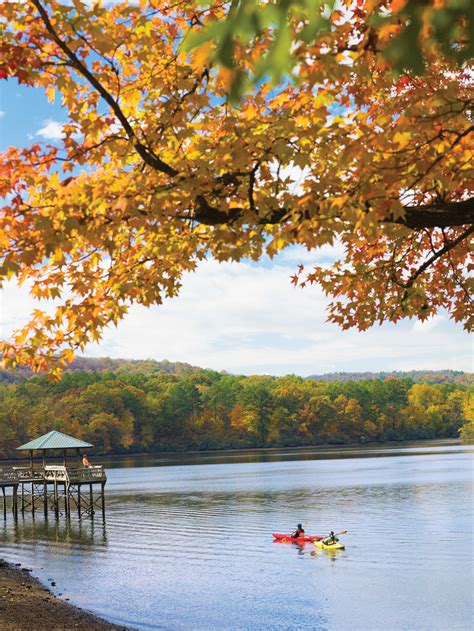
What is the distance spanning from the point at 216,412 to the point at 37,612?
119 m

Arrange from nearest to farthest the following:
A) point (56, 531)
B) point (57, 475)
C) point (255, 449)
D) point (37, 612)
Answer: point (37, 612) < point (56, 531) < point (57, 475) < point (255, 449)

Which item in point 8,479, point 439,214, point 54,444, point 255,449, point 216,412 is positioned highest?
point 439,214

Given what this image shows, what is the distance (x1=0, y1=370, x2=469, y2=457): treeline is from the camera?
111 meters

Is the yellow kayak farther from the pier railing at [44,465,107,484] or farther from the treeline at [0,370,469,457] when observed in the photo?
the treeline at [0,370,469,457]

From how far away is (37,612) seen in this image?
16.2m

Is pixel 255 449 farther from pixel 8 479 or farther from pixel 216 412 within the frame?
pixel 8 479

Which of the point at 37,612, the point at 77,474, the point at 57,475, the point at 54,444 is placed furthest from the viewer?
the point at 54,444

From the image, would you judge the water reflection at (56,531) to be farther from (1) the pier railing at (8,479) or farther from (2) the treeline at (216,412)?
(2) the treeline at (216,412)

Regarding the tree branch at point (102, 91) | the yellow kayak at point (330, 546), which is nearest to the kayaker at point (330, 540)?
the yellow kayak at point (330, 546)

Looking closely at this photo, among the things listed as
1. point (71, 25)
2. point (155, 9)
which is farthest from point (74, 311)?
point (155, 9)

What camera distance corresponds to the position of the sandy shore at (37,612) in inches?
593

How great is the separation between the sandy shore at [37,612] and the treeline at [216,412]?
3363 inches

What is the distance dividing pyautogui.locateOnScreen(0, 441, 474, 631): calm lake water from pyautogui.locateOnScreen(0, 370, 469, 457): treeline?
61.7 meters

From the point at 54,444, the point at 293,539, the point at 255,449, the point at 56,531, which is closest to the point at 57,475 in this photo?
the point at 54,444
